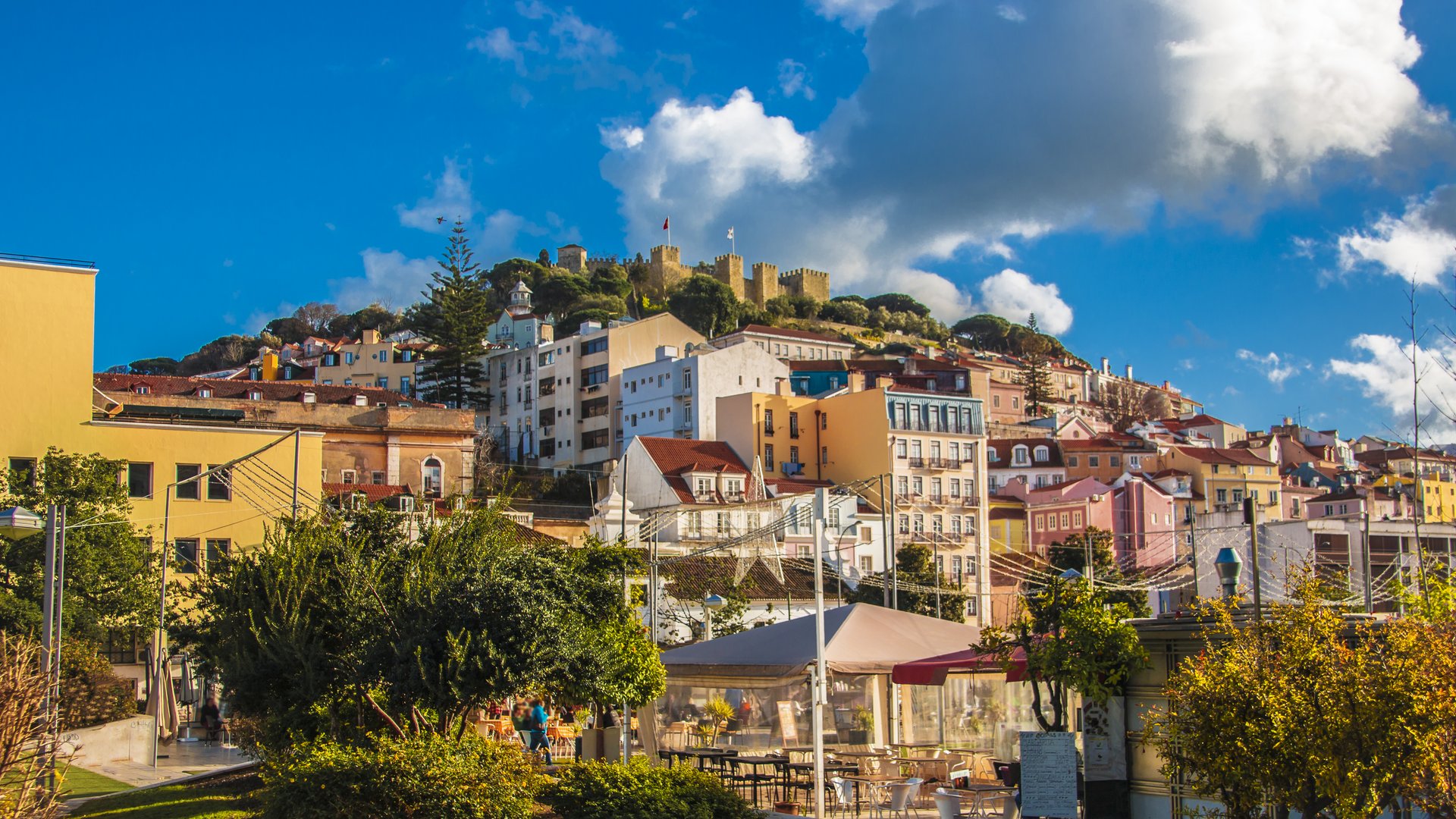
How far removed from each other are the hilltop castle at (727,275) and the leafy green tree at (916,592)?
72.9 metres

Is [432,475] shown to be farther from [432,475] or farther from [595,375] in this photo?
[595,375]

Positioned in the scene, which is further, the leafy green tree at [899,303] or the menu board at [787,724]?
the leafy green tree at [899,303]

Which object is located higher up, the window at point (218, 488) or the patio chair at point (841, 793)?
the window at point (218, 488)

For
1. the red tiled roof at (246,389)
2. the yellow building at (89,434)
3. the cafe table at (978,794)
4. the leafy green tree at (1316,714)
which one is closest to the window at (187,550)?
the yellow building at (89,434)

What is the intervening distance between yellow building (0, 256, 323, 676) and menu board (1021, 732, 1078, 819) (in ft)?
110

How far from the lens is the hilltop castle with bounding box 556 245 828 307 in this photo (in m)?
139

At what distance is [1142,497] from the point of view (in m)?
83.0

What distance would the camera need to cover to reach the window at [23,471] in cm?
4031

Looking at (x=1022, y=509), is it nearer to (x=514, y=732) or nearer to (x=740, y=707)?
(x=740, y=707)

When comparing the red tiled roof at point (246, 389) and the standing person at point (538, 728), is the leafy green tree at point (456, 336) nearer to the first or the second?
the red tiled roof at point (246, 389)

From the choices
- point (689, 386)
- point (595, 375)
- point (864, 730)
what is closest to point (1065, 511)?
point (689, 386)

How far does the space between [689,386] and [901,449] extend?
1270cm

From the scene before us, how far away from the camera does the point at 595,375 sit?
281ft

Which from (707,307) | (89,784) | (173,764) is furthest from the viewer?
(707,307)
